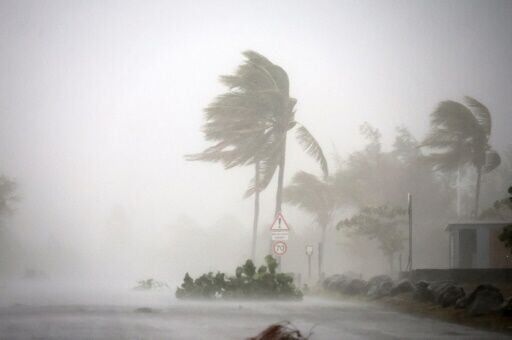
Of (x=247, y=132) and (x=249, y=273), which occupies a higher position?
(x=247, y=132)

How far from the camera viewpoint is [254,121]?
37469 millimetres

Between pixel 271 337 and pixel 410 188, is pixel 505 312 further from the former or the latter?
pixel 410 188

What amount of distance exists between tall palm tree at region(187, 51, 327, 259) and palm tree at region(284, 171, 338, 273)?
18520 millimetres

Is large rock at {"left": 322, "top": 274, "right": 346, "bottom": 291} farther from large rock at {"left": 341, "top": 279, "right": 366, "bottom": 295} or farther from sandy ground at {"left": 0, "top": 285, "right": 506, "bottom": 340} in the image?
sandy ground at {"left": 0, "top": 285, "right": 506, "bottom": 340}

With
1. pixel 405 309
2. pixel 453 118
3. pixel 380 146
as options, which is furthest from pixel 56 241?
pixel 405 309

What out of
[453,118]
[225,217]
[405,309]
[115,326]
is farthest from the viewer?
[225,217]

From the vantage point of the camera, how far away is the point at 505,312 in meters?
13.7

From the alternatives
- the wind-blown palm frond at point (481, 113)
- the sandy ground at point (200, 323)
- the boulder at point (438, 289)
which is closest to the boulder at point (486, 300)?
the sandy ground at point (200, 323)

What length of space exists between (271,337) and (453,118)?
166 feet

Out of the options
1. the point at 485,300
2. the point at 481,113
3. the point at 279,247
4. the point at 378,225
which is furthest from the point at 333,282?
the point at 481,113

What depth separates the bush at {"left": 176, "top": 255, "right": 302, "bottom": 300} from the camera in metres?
25.4

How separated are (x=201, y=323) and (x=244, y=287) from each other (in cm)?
1189

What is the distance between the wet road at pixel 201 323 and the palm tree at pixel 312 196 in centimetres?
3806

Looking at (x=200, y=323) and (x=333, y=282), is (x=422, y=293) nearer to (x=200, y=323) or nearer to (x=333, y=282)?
(x=200, y=323)
